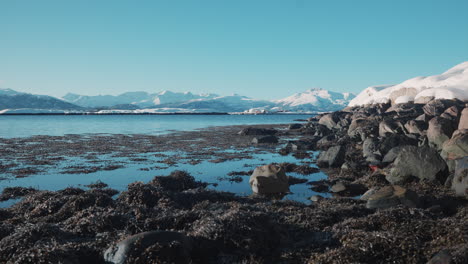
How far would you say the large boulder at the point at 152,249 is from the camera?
21.8 feet

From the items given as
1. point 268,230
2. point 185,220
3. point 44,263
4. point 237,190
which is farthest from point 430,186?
point 44,263

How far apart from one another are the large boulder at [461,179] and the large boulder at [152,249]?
32.7 feet

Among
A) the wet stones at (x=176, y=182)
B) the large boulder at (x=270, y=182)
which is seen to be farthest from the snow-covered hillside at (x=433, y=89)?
the wet stones at (x=176, y=182)

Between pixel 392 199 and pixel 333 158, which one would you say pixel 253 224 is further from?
pixel 333 158

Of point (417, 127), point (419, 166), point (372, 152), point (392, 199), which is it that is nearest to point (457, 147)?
point (419, 166)

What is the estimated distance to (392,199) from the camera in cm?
1107

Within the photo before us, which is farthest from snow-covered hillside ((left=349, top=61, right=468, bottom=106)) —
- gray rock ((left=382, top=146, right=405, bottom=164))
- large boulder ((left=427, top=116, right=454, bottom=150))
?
gray rock ((left=382, top=146, right=405, bottom=164))

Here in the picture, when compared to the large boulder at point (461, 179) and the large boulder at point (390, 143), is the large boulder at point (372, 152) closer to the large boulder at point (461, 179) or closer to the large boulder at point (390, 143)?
the large boulder at point (390, 143)

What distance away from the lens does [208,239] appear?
774 centimetres

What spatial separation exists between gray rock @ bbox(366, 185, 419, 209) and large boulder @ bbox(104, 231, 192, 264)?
656 centimetres

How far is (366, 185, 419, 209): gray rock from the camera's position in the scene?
1096cm

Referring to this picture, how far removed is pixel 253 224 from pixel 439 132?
16.7m

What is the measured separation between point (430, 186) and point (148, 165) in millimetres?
14419

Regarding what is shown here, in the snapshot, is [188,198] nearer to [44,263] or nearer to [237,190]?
[237,190]
